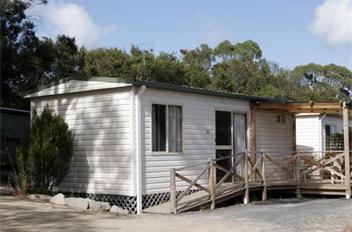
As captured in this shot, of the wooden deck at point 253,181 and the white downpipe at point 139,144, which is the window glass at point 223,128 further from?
the white downpipe at point 139,144

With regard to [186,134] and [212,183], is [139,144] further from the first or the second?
[212,183]

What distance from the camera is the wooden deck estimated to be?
42.6 ft

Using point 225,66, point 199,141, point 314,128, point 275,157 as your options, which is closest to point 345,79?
point 225,66

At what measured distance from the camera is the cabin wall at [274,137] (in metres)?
16.8

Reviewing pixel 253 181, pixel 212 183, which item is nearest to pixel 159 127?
pixel 212 183

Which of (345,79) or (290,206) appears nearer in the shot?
(290,206)

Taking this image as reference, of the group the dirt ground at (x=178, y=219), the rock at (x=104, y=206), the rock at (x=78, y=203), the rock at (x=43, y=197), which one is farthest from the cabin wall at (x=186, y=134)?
the rock at (x=43, y=197)

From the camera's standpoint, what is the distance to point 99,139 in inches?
539

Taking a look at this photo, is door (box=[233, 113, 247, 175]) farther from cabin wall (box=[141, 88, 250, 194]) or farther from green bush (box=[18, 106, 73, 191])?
green bush (box=[18, 106, 73, 191])

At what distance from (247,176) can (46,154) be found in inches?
209

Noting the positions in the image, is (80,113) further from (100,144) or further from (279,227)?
(279,227)

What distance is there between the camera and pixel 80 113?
14.2 m

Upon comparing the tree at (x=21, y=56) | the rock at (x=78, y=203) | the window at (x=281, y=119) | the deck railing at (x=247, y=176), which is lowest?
the rock at (x=78, y=203)

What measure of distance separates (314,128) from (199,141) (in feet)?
31.9
